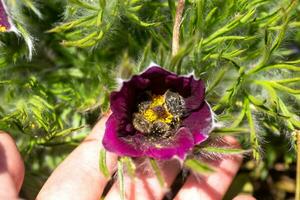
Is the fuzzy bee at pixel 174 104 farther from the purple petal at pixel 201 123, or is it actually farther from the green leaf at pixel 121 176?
the green leaf at pixel 121 176

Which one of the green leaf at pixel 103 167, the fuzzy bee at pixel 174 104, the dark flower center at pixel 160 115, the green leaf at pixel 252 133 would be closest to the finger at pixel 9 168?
the green leaf at pixel 103 167

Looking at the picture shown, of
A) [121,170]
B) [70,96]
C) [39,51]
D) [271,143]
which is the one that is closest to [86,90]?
[70,96]

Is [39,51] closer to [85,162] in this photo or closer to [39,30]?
[39,30]

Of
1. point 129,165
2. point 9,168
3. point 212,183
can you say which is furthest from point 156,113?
point 9,168

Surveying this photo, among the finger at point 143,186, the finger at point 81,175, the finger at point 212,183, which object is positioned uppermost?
the finger at point 81,175

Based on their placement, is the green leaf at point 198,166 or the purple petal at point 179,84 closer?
the green leaf at point 198,166

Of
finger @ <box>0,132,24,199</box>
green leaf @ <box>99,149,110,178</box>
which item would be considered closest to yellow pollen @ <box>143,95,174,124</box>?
green leaf @ <box>99,149,110,178</box>

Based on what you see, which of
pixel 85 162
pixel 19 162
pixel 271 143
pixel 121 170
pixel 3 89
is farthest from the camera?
pixel 271 143
